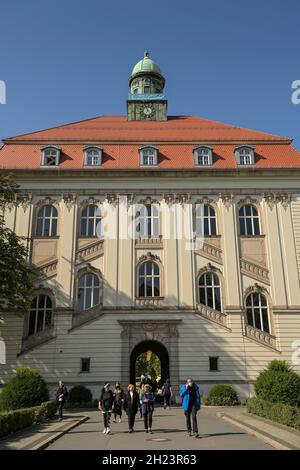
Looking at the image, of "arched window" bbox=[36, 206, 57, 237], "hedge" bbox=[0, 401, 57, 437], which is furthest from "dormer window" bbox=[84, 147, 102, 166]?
"hedge" bbox=[0, 401, 57, 437]

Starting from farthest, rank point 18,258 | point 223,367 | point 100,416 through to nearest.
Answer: point 223,367 < point 18,258 < point 100,416

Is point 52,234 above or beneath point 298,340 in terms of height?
above

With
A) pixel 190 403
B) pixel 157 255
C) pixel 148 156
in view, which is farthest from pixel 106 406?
pixel 148 156

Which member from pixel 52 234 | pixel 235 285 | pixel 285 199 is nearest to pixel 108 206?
pixel 52 234

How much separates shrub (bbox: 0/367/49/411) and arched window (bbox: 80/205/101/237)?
11470 mm

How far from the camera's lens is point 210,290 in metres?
29.4

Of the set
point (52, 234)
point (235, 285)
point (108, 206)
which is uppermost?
point (108, 206)

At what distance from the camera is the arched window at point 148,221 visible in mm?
30656

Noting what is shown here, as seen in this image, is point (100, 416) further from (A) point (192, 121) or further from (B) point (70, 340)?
(A) point (192, 121)

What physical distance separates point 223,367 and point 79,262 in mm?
11961

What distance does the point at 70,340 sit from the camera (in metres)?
27.8

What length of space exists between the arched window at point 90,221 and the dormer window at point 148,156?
5247mm

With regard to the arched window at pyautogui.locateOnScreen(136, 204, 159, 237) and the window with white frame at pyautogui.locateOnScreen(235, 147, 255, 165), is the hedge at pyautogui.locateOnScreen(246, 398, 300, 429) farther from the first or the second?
the window with white frame at pyautogui.locateOnScreen(235, 147, 255, 165)

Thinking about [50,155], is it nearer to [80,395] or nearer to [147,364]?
[80,395]
